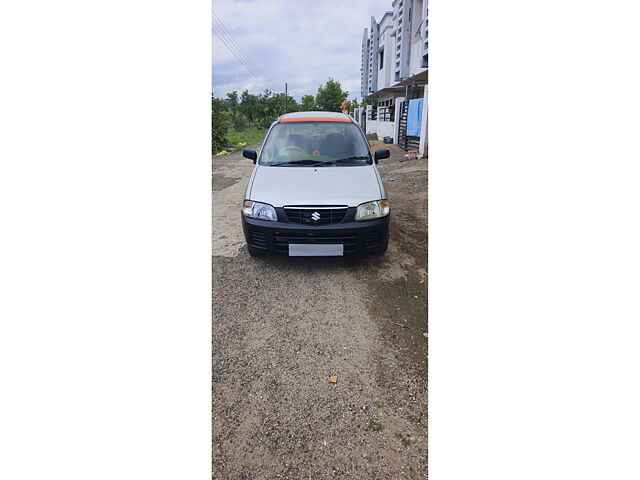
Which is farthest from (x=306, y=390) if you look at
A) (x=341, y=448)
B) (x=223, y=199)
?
(x=223, y=199)

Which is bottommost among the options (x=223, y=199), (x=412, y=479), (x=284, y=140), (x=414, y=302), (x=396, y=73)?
(x=412, y=479)

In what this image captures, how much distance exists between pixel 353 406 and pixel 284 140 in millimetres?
3371

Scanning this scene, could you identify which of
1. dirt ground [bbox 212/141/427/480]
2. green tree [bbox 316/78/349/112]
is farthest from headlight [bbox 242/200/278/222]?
green tree [bbox 316/78/349/112]

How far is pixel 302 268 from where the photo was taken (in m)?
3.80

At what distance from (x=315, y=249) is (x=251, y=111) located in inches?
1273

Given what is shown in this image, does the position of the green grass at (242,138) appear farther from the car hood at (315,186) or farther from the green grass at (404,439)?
the green grass at (404,439)

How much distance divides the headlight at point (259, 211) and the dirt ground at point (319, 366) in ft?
1.90

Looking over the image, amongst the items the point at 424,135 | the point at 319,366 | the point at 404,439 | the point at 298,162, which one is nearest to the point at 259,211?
the point at 298,162

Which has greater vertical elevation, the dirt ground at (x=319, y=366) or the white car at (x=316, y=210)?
the white car at (x=316, y=210)

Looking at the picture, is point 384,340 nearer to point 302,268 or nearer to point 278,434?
point 278,434

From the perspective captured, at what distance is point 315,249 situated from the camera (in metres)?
3.48

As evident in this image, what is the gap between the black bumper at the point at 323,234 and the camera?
3414mm

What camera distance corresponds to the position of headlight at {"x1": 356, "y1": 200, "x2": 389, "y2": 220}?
11.4ft

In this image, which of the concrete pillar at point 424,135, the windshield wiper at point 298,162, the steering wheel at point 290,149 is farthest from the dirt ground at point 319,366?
the concrete pillar at point 424,135
